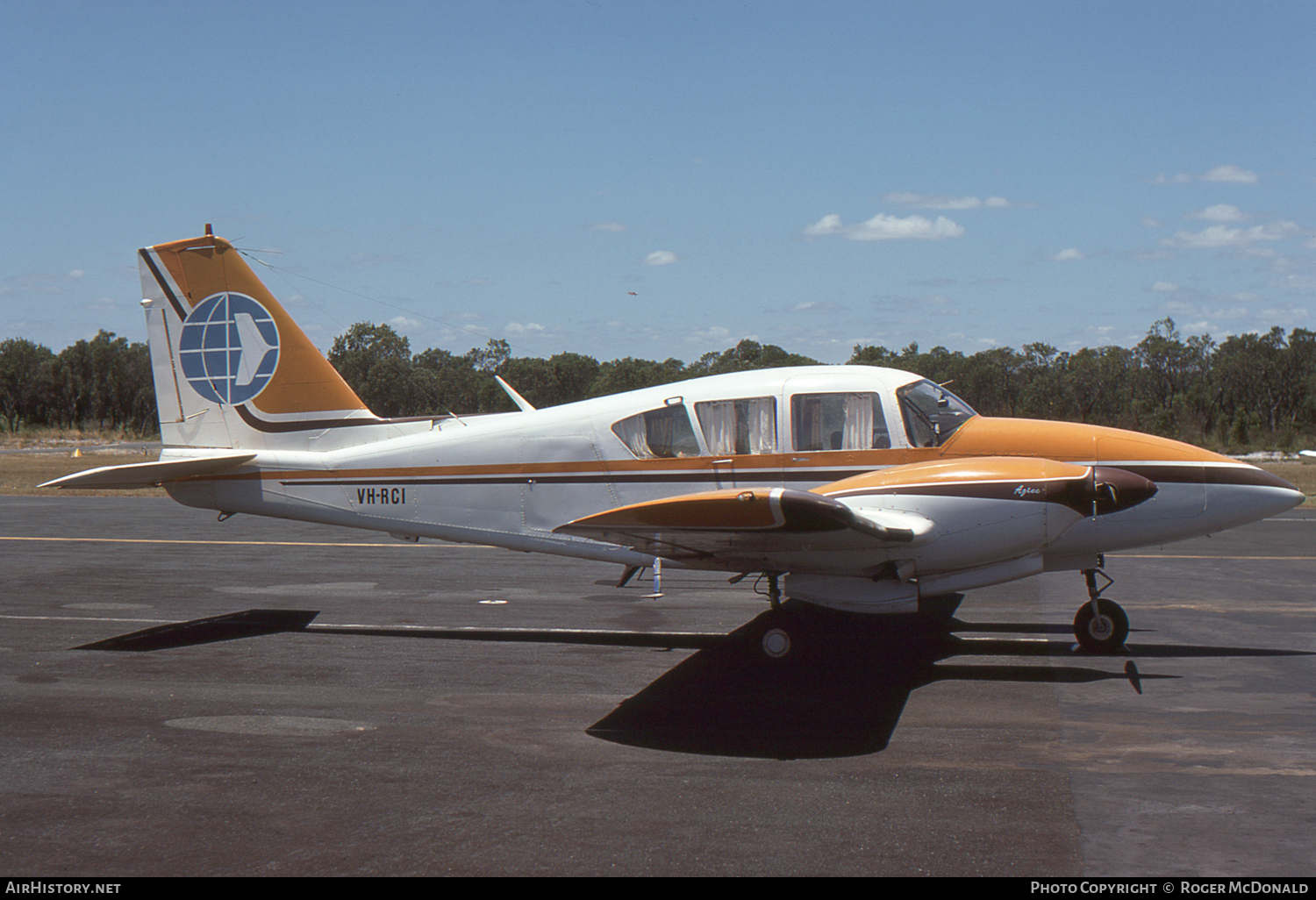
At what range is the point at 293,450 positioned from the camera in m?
10.7

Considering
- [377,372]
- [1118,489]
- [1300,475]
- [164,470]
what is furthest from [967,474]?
[377,372]

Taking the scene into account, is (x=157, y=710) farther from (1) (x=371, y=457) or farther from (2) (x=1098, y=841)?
(2) (x=1098, y=841)

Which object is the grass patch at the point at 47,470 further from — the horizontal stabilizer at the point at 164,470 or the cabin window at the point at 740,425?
the cabin window at the point at 740,425

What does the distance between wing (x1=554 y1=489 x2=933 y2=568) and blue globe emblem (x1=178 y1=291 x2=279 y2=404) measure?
5507 mm

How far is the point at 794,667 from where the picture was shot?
8.56 meters

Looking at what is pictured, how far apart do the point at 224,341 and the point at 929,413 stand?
7.81 metres

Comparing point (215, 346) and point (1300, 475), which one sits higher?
point (215, 346)

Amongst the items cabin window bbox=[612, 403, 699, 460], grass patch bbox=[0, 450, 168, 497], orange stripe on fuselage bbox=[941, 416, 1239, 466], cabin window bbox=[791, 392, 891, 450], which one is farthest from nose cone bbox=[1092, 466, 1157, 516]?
grass patch bbox=[0, 450, 168, 497]

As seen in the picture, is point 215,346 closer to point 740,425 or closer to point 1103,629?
point 740,425

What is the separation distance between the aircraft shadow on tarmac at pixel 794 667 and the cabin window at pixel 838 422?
171 cm

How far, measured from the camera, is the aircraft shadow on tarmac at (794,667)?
6762mm

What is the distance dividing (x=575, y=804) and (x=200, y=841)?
6.36ft

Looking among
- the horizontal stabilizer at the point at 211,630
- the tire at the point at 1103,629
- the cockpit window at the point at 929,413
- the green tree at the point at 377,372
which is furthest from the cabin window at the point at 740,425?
the green tree at the point at 377,372

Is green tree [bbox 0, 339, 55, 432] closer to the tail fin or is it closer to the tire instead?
the tail fin
